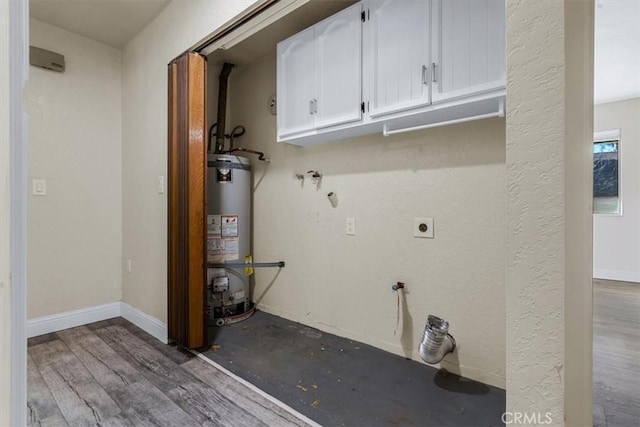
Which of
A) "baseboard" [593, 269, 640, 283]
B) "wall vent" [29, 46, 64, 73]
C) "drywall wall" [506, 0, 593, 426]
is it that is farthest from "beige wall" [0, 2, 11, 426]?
"baseboard" [593, 269, 640, 283]

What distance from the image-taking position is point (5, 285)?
0.45 metres

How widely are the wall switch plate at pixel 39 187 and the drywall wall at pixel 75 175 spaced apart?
0.03 metres

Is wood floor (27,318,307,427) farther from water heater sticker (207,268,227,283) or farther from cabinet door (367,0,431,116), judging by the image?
cabinet door (367,0,431,116)

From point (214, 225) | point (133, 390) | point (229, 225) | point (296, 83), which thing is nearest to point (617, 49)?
point (296, 83)

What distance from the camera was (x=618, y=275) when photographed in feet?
14.3

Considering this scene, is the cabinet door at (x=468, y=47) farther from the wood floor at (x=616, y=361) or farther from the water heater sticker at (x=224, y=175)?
the water heater sticker at (x=224, y=175)

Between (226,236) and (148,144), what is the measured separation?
3.22 feet

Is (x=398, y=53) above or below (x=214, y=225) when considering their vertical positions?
above

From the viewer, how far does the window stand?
4414 mm

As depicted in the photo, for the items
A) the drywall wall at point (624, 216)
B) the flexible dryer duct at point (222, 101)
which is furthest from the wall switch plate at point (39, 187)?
the drywall wall at point (624, 216)

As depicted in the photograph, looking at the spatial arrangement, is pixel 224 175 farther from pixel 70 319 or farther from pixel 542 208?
pixel 542 208

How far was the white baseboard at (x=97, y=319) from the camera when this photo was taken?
7.86 feet

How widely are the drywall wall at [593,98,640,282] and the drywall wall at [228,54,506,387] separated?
410cm

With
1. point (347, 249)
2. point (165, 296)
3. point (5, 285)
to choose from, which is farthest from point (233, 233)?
point (5, 285)
